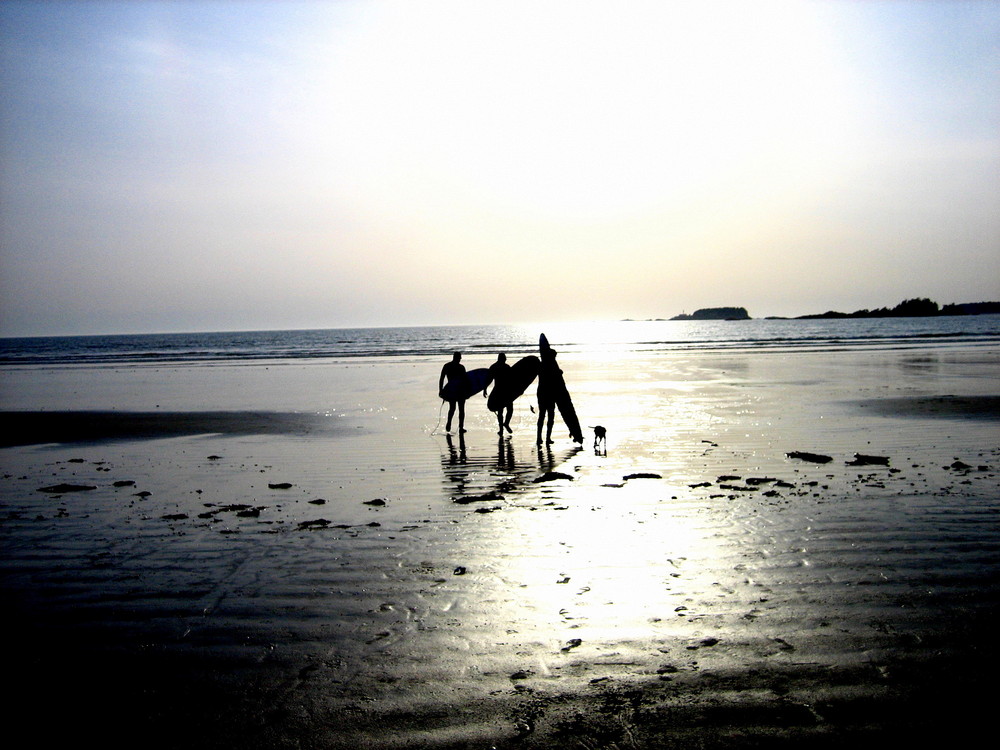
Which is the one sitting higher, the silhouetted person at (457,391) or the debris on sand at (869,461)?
the silhouetted person at (457,391)

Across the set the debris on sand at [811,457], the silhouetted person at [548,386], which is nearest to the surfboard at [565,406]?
the silhouetted person at [548,386]

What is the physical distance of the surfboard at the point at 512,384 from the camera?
15.0m

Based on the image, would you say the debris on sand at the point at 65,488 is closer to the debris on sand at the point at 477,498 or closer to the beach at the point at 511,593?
the beach at the point at 511,593

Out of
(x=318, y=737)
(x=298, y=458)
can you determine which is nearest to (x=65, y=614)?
(x=318, y=737)

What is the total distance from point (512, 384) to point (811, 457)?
608 cm

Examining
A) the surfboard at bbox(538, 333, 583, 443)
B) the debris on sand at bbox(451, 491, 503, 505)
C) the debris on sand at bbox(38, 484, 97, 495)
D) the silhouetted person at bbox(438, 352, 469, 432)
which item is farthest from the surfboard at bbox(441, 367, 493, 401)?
the debris on sand at bbox(38, 484, 97, 495)

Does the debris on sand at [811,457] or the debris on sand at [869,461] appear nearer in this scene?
the debris on sand at [869,461]

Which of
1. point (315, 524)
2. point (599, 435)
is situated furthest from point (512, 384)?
point (315, 524)

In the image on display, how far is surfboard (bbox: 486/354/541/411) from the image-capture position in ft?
49.2

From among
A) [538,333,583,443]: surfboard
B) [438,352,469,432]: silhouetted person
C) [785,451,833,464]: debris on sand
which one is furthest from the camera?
[438,352,469,432]: silhouetted person

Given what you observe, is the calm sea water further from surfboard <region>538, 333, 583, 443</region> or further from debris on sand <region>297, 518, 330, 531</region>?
debris on sand <region>297, 518, 330, 531</region>

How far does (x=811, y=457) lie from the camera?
37.2ft

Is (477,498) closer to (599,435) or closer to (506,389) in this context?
(599,435)

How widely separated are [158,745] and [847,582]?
4.93 m
